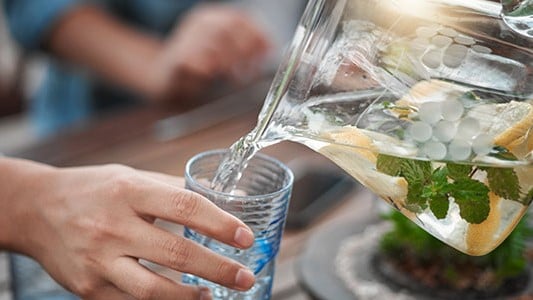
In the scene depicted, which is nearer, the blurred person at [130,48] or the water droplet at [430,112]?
the water droplet at [430,112]

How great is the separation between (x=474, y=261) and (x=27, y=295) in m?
0.43

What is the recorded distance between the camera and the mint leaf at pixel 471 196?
23.3 inches

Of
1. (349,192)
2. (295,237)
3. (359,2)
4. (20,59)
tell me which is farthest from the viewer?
(20,59)

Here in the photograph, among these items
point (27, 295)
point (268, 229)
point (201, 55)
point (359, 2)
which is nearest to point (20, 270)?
point (27, 295)

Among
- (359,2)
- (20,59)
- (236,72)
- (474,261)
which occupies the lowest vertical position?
(20,59)

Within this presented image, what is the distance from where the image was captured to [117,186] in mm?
631

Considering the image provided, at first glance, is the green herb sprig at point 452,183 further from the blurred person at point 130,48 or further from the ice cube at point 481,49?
the blurred person at point 130,48

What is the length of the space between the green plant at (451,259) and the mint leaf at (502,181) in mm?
233

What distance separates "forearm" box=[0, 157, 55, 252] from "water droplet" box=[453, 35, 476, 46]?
0.34 metres

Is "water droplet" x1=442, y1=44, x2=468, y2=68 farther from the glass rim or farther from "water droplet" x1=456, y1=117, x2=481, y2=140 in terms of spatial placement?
the glass rim

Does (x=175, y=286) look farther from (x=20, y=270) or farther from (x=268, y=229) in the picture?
(x=20, y=270)

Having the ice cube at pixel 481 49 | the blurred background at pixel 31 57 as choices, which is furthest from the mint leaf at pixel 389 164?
the blurred background at pixel 31 57

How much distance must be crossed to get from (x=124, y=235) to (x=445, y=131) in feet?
0.79

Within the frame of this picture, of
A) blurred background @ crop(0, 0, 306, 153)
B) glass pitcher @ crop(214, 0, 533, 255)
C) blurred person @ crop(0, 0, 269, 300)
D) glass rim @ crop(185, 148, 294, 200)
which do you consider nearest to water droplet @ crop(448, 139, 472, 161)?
glass pitcher @ crop(214, 0, 533, 255)
